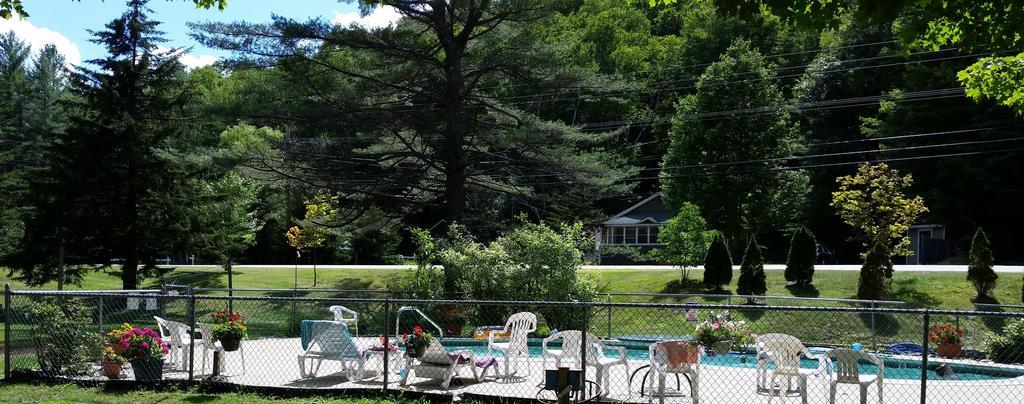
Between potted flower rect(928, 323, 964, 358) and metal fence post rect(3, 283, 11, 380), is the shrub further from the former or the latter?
potted flower rect(928, 323, 964, 358)

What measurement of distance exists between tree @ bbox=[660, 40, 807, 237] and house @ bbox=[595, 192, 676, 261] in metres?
4.18

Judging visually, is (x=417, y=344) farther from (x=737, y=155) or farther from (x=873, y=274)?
(x=737, y=155)

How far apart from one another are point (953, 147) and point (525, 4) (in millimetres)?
28001

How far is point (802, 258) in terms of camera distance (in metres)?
28.6

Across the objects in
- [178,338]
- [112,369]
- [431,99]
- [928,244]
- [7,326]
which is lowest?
[112,369]

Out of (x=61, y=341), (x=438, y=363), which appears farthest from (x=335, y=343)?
(x=61, y=341)

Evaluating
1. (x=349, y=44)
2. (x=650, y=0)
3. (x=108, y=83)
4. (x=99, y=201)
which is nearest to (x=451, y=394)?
(x=650, y=0)

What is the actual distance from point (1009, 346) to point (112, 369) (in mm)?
14066

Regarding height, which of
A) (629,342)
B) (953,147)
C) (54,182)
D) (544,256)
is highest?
(953,147)

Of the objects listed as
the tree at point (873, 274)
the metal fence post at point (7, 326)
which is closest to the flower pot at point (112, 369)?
the metal fence post at point (7, 326)

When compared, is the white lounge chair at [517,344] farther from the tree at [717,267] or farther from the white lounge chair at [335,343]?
the tree at [717,267]

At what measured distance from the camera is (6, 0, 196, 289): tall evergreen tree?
2602cm

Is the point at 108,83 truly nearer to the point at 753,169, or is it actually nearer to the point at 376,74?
the point at 376,74

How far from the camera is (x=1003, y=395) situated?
1087 cm
